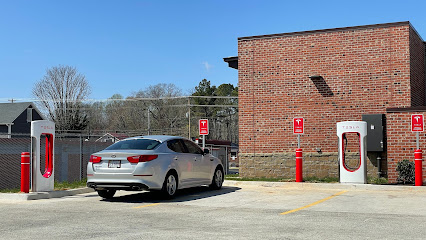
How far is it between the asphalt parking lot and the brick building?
4798mm

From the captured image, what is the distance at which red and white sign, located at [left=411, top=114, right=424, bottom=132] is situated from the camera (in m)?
16.6

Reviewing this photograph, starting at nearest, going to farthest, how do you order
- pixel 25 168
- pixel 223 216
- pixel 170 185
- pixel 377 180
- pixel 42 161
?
pixel 223 216, pixel 170 185, pixel 25 168, pixel 377 180, pixel 42 161

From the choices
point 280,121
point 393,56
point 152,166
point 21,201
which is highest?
point 393,56

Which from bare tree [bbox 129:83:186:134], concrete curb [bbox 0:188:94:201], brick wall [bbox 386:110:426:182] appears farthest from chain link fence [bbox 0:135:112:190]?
bare tree [bbox 129:83:186:134]

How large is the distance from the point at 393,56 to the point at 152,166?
11.4 m

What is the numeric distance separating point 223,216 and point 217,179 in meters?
5.59

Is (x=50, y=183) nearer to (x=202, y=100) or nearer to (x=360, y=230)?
(x=360, y=230)

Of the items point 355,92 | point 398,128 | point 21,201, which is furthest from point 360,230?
point 355,92

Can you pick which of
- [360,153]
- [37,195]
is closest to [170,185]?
[37,195]

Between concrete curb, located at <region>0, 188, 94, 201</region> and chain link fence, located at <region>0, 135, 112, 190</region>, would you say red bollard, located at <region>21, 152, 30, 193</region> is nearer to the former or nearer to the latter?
concrete curb, located at <region>0, 188, 94, 201</region>

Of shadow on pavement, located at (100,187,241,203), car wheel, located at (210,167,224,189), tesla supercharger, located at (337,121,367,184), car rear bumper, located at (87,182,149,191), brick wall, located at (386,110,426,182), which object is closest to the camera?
car rear bumper, located at (87,182,149,191)

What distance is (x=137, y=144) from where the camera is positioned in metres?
12.7

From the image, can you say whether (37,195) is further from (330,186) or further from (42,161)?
(42,161)

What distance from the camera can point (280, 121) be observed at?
66.9 ft
